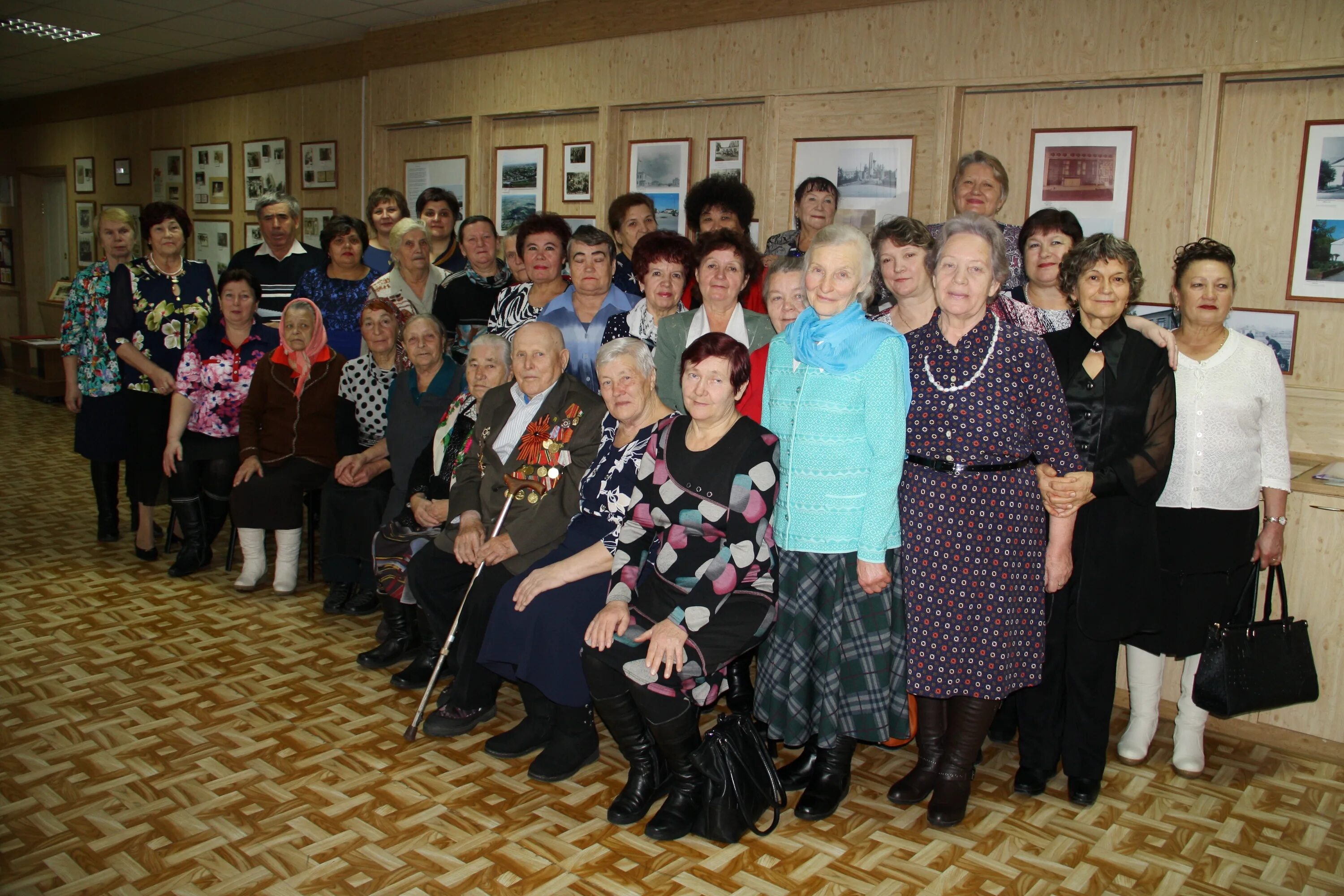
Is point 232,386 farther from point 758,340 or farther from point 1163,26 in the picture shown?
point 1163,26

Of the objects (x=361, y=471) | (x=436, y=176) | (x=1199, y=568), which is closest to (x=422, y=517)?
(x=361, y=471)

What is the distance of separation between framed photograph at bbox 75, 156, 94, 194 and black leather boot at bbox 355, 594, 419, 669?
1115 cm

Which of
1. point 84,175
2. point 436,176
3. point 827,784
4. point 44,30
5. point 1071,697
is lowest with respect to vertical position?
point 827,784

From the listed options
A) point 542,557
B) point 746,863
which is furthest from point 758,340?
point 746,863

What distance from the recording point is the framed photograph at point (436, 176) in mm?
7980

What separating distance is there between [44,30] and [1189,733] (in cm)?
1066

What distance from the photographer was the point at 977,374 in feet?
9.18

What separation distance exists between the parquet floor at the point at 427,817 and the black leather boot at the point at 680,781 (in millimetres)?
48

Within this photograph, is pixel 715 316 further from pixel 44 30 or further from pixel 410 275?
pixel 44 30

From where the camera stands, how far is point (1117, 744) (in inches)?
141

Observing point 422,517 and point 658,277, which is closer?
point 658,277

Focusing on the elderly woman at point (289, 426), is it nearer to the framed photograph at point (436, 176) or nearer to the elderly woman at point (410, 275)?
the elderly woman at point (410, 275)

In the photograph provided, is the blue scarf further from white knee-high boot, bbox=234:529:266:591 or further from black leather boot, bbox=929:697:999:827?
white knee-high boot, bbox=234:529:266:591

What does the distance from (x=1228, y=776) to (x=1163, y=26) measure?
128 inches
